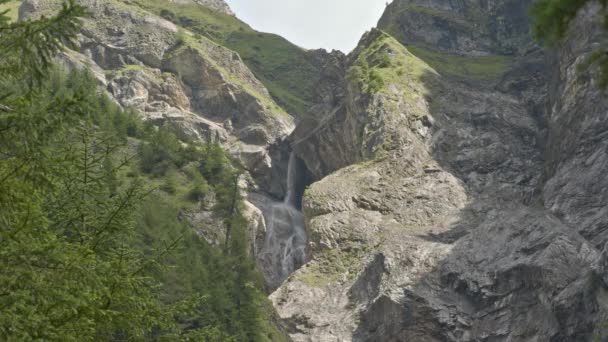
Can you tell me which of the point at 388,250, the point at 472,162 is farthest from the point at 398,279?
the point at 472,162

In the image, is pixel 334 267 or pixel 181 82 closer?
pixel 334 267

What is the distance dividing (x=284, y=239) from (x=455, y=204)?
21114 mm

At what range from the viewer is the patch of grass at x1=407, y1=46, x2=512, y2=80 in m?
87.8

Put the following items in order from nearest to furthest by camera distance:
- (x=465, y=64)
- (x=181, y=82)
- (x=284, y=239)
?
1. (x=284, y=239)
2. (x=465, y=64)
3. (x=181, y=82)

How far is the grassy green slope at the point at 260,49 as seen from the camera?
12912cm

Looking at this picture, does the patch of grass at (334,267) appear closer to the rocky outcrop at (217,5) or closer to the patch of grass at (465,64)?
the patch of grass at (465,64)

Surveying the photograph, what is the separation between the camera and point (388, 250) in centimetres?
5409

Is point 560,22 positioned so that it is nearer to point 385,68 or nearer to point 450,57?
point 385,68

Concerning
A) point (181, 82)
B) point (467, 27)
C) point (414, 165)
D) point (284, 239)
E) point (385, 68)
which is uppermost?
point (467, 27)

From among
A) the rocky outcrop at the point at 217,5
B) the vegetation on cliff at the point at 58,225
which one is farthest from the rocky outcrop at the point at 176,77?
the vegetation on cliff at the point at 58,225

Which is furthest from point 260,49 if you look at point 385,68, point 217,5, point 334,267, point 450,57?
point 334,267

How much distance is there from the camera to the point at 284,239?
75312mm

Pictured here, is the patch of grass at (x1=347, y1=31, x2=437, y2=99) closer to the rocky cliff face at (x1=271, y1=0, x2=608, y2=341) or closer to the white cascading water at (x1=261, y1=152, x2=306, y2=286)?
the rocky cliff face at (x1=271, y1=0, x2=608, y2=341)

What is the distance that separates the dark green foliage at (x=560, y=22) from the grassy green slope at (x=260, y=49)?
357ft
